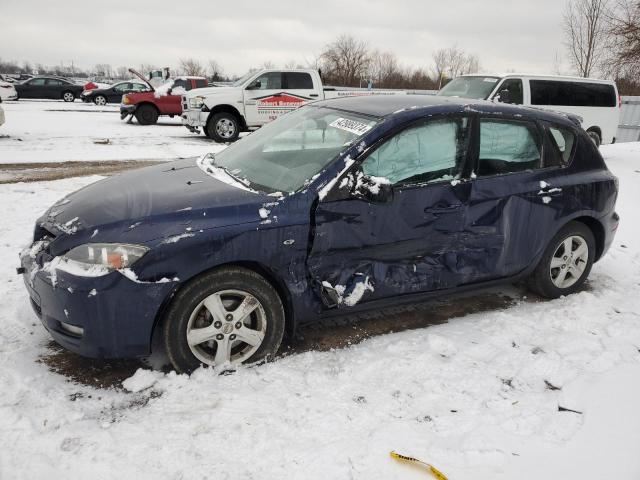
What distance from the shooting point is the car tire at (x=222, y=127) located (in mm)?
12781

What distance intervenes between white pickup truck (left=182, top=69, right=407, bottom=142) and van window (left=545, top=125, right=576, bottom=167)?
9.50 meters

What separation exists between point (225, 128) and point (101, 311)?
431 inches

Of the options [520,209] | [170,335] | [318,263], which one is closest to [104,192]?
[170,335]

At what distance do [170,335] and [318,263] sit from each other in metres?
0.95

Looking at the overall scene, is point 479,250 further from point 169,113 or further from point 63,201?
point 169,113

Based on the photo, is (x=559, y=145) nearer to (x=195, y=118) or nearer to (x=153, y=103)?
(x=195, y=118)

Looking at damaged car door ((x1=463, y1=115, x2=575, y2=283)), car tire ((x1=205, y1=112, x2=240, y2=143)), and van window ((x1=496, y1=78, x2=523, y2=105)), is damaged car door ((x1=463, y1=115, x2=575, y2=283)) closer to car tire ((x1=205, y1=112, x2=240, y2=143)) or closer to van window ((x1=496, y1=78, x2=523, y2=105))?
van window ((x1=496, y1=78, x2=523, y2=105))

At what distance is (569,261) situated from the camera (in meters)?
4.09

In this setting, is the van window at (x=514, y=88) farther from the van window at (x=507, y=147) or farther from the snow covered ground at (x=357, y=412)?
the snow covered ground at (x=357, y=412)

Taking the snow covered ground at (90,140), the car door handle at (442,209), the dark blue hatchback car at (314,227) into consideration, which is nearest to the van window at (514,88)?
the snow covered ground at (90,140)

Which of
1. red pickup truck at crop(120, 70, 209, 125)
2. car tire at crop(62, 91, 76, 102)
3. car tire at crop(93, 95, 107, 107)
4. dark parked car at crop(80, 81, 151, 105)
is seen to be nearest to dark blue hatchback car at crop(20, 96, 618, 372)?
red pickup truck at crop(120, 70, 209, 125)

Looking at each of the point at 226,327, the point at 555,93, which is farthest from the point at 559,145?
the point at 555,93

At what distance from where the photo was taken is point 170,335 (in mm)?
2715

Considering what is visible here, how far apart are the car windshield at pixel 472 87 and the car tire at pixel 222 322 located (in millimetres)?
8176
